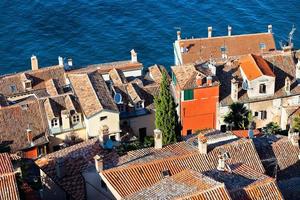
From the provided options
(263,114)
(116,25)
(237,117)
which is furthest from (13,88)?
(116,25)

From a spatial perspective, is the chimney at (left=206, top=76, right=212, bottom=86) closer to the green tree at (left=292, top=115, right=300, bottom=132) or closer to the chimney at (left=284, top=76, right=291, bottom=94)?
the chimney at (left=284, top=76, right=291, bottom=94)

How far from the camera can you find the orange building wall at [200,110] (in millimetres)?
80875

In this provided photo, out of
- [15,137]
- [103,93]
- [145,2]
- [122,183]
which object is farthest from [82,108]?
[145,2]

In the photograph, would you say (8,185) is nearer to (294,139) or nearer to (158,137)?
(158,137)

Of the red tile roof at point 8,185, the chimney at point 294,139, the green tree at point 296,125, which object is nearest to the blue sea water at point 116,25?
the green tree at point 296,125

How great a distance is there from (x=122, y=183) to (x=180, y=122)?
29.6m

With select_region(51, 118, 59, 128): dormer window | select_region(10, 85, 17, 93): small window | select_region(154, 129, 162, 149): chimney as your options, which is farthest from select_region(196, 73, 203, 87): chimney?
select_region(10, 85, 17, 93): small window

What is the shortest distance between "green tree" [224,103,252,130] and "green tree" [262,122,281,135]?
2.62 m

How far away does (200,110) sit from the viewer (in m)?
82.3

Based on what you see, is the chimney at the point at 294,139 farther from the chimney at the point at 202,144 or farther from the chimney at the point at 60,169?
the chimney at the point at 60,169

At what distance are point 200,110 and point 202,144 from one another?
24229mm

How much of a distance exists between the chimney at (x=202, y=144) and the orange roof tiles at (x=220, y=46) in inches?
1471

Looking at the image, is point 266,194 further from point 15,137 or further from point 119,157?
point 15,137

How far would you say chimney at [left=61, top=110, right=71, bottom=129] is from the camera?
A: 77.6 metres
